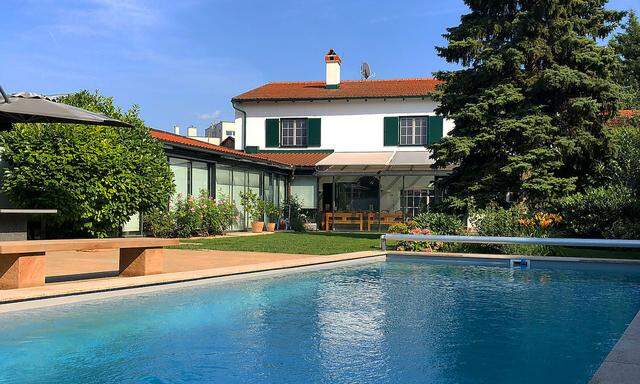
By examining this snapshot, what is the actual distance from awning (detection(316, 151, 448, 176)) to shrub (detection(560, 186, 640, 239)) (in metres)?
9.30

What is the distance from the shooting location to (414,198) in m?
28.2

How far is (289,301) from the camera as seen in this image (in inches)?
324

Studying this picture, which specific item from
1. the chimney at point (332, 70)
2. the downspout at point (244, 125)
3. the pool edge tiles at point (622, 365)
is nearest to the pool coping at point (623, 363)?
the pool edge tiles at point (622, 365)

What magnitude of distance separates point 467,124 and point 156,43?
369 inches

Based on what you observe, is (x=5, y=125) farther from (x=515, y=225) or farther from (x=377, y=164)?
(x=377, y=164)

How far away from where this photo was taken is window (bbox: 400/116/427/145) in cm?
2789

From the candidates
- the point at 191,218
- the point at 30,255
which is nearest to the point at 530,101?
the point at 191,218

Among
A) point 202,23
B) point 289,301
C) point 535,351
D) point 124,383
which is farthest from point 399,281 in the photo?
point 202,23

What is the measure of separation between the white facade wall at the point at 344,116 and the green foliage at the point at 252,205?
602cm

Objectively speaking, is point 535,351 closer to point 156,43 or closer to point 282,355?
point 282,355

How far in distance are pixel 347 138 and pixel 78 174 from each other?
1732 centimetres

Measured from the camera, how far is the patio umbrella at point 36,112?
30.0 ft

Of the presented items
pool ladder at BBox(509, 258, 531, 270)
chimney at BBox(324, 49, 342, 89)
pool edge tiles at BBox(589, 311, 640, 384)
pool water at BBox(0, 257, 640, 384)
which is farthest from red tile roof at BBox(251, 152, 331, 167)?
pool edge tiles at BBox(589, 311, 640, 384)

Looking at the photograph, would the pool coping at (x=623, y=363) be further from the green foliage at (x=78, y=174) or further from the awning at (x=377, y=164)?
the awning at (x=377, y=164)
